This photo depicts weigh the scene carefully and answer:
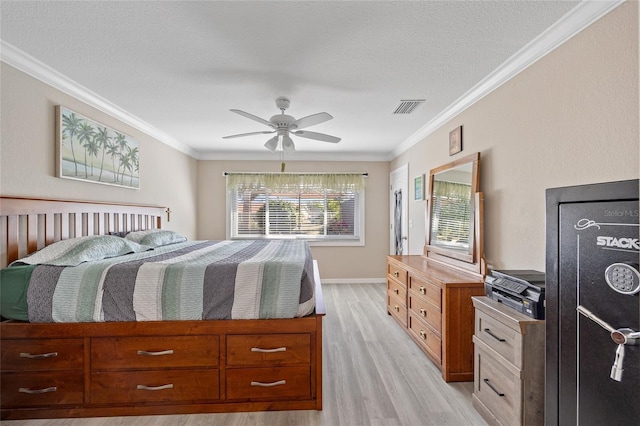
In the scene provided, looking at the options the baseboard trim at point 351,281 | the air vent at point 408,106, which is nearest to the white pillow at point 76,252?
the air vent at point 408,106

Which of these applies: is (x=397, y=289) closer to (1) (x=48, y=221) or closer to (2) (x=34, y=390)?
(2) (x=34, y=390)

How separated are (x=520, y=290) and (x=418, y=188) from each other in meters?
2.64

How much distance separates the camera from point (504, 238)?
2.40 meters

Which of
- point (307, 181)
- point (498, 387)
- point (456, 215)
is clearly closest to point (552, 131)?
point (456, 215)

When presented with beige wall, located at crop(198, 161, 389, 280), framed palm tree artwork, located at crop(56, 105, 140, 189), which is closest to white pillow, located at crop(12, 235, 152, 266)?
framed palm tree artwork, located at crop(56, 105, 140, 189)

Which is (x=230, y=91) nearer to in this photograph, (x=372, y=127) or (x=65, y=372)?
(x=372, y=127)

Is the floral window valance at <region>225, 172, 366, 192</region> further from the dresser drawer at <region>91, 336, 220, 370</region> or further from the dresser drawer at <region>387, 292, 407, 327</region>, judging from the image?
the dresser drawer at <region>91, 336, 220, 370</region>

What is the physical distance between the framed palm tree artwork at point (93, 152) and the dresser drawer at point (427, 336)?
3.46 m

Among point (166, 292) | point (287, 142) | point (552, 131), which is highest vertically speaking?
point (287, 142)

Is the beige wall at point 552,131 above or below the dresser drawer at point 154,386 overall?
above

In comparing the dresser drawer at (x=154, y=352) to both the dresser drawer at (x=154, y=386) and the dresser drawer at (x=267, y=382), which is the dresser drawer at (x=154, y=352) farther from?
the dresser drawer at (x=267, y=382)

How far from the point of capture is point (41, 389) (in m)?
1.94

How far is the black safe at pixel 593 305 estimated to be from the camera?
916 mm

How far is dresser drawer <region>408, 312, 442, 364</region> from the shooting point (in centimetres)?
255
